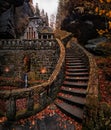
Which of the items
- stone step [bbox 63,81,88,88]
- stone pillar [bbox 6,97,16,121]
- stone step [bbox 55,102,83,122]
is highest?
stone step [bbox 63,81,88,88]

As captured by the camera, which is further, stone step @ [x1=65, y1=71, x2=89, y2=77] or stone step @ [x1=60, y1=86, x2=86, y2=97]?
stone step @ [x1=65, y1=71, x2=89, y2=77]

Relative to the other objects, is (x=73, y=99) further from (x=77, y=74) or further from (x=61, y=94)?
(x=77, y=74)

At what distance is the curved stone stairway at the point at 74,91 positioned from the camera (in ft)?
32.5

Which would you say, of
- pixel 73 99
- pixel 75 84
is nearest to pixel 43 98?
pixel 73 99

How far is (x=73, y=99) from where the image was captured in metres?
10.9

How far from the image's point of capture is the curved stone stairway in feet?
32.5

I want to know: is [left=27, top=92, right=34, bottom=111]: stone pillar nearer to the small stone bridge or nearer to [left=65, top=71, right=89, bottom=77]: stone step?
the small stone bridge

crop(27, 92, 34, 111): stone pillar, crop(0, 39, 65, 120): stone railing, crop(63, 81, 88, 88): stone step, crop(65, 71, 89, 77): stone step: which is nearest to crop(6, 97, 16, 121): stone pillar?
crop(0, 39, 65, 120): stone railing

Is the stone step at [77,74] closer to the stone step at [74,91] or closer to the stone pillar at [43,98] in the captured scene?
the stone step at [74,91]

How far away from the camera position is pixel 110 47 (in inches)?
623

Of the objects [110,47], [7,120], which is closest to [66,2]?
[110,47]

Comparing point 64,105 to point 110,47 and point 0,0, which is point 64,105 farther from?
point 0,0

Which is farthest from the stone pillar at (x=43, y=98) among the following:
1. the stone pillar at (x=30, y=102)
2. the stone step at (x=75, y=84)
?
the stone step at (x=75, y=84)

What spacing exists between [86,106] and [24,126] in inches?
118
